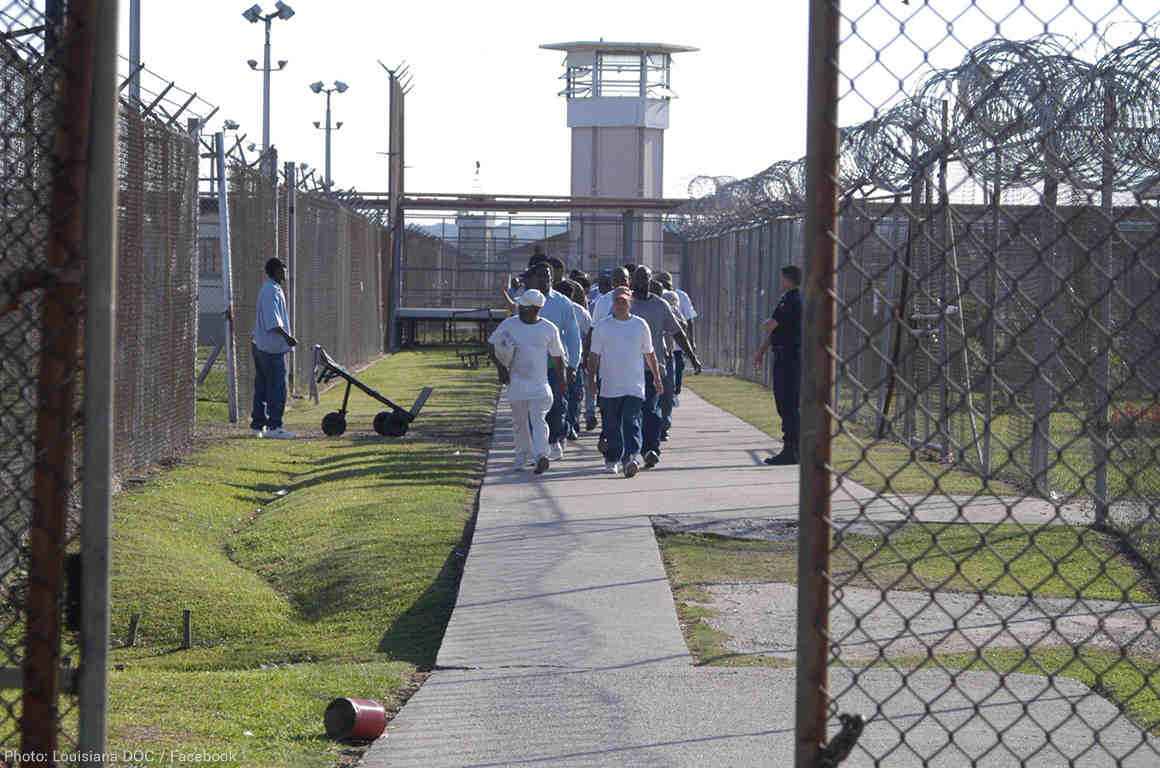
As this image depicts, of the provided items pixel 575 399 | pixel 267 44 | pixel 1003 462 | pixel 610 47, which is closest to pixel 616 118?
pixel 610 47

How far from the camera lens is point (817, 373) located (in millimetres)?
3273

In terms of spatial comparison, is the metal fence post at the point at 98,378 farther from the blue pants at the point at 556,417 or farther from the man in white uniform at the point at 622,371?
the blue pants at the point at 556,417

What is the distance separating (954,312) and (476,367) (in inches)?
681

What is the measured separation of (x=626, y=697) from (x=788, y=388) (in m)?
9.15

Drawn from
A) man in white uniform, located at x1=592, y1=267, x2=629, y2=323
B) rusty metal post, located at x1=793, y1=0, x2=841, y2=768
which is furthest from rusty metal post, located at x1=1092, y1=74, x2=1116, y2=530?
man in white uniform, located at x1=592, y1=267, x2=629, y2=323

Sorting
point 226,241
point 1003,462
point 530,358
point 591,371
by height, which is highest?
point 226,241

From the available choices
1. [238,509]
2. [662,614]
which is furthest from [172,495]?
[662,614]

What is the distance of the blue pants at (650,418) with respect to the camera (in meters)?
14.6

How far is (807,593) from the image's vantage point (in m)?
3.31

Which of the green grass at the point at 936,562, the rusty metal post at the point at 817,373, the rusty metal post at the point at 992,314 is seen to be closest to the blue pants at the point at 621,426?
the rusty metal post at the point at 992,314

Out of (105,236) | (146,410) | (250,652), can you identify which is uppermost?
(105,236)

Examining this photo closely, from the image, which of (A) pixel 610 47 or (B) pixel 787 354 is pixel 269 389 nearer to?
(B) pixel 787 354

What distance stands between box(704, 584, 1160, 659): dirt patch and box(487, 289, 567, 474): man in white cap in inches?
194

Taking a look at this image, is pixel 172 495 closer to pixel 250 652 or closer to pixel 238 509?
pixel 238 509
